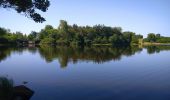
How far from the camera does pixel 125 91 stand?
2036 cm

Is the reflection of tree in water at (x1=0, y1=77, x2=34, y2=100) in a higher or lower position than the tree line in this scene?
lower

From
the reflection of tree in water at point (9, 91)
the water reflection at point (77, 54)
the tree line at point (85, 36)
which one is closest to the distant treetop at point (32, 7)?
the reflection of tree in water at point (9, 91)

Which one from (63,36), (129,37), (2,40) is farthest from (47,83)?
(129,37)

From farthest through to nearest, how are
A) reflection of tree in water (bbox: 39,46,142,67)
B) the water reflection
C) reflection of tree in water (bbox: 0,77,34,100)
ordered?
the water reflection, reflection of tree in water (bbox: 39,46,142,67), reflection of tree in water (bbox: 0,77,34,100)

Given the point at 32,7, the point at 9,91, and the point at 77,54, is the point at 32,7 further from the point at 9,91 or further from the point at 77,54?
the point at 77,54

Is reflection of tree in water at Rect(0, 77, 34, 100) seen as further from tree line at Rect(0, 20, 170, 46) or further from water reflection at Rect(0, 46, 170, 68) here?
tree line at Rect(0, 20, 170, 46)

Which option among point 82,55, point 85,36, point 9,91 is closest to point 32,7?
point 9,91

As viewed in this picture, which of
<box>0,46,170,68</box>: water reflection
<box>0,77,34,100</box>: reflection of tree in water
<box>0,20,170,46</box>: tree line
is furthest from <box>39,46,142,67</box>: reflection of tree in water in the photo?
<box>0,20,170,46</box>: tree line

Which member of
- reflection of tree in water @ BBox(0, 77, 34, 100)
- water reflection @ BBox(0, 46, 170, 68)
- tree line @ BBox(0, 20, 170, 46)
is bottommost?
water reflection @ BBox(0, 46, 170, 68)

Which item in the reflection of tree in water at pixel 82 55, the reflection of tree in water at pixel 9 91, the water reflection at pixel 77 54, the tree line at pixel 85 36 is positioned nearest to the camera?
the reflection of tree in water at pixel 9 91

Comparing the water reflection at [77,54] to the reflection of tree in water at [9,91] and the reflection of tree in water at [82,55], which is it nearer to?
the reflection of tree in water at [82,55]

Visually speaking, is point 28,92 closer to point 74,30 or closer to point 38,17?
point 38,17

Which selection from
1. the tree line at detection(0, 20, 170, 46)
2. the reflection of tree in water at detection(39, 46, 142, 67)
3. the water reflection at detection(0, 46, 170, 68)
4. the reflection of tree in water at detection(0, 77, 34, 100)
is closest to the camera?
the reflection of tree in water at detection(0, 77, 34, 100)

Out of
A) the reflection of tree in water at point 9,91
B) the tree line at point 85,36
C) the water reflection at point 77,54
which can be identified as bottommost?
the water reflection at point 77,54
